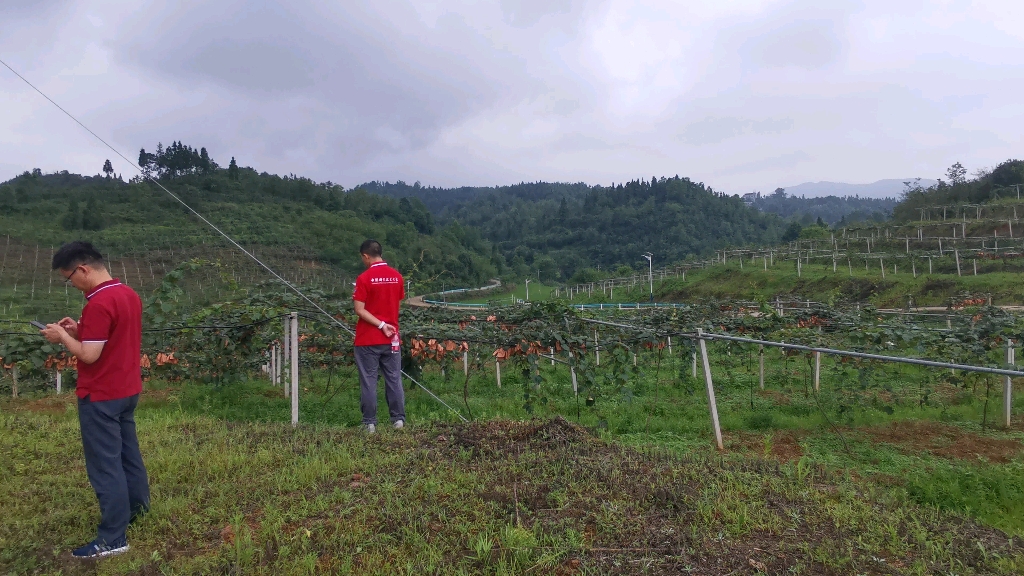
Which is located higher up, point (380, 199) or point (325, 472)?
point (380, 199)

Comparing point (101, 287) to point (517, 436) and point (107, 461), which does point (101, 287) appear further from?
point (517, 436)

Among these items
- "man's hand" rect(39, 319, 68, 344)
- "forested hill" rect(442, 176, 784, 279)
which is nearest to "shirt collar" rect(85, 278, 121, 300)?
"man's hand" rect(39, 319, 68, 344)

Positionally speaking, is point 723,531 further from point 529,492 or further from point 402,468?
point 402,468

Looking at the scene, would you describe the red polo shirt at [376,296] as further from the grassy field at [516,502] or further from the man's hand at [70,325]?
the man's hand at [70,325]

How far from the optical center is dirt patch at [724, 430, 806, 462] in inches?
201

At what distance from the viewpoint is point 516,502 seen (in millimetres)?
3229

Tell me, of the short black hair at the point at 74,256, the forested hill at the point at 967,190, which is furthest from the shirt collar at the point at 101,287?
the forested hill at the point at 967,190

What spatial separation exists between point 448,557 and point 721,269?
43382 millimetres

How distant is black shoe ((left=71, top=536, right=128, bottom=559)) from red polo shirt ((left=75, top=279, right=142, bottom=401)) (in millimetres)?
691

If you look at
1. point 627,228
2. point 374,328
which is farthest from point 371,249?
point 627,228

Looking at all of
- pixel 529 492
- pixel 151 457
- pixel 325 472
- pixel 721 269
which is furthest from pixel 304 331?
pixel 721 269

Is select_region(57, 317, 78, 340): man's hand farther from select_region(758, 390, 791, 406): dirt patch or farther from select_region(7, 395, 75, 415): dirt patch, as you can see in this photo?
select_region(758, 390, 791, 406): dirt patch

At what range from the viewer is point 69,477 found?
3.89 metres

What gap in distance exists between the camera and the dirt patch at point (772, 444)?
510 cm
